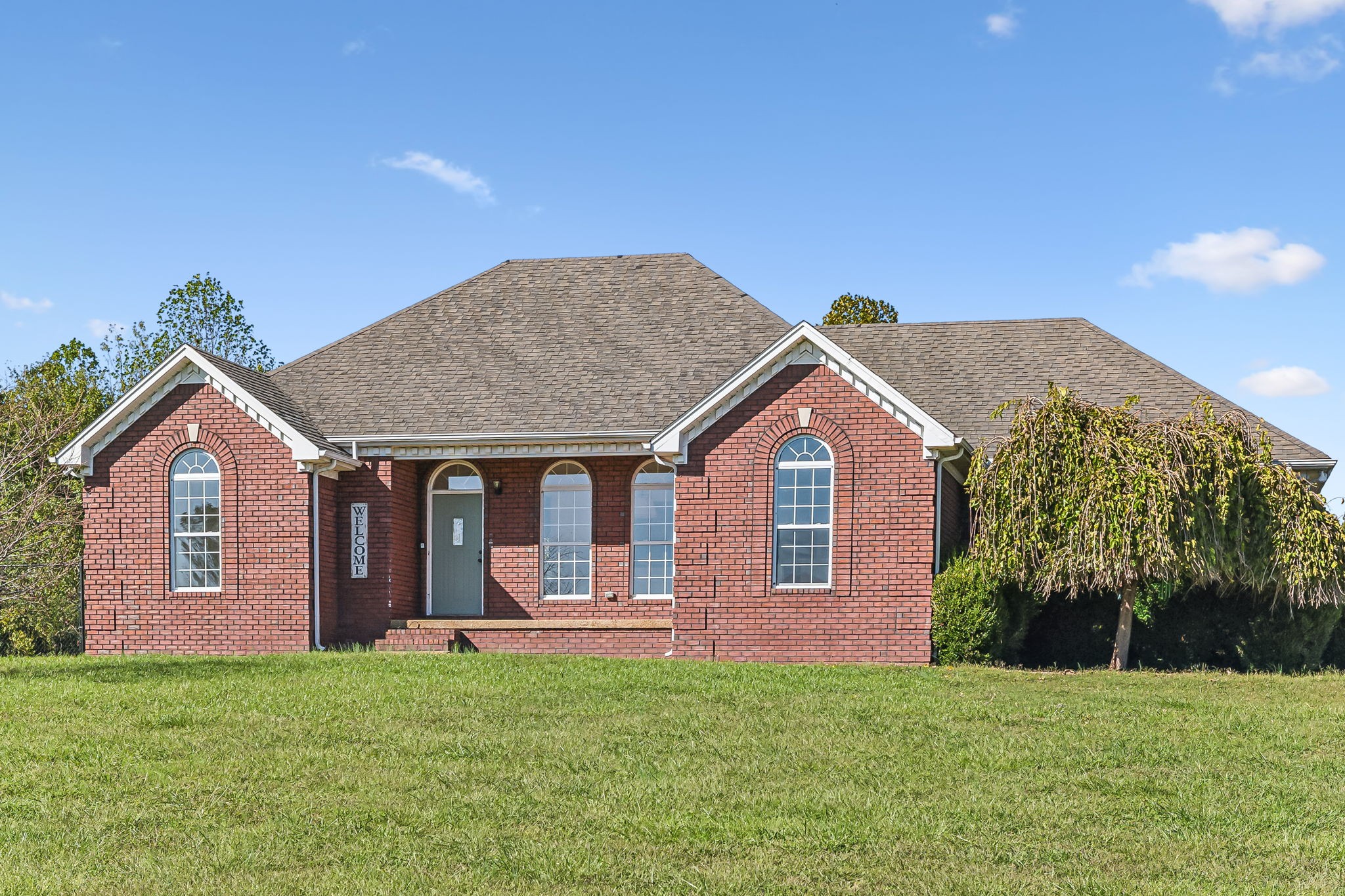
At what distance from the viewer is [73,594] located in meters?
27.4

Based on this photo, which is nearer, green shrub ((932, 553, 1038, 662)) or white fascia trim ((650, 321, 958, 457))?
green shrub ((932, 553, 1038, 662))

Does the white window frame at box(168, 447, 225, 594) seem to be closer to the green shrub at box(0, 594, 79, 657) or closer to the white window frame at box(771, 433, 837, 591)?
the white window frame at box(771, 433, 837, 591)

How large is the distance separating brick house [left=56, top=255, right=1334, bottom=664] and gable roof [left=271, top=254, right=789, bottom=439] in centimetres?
6

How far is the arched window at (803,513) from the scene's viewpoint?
60.4ft

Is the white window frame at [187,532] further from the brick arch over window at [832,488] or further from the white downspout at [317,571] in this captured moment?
the brick arch over window at [832,488]

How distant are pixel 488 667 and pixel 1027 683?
663 cm

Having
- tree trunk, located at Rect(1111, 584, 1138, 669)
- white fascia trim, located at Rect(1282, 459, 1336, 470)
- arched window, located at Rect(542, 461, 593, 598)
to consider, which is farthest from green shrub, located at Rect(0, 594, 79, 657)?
white fascia trim, located at Rect(1282, 459, 1336, 470)

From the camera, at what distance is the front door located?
21.1 meters

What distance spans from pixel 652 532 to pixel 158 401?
783 cm

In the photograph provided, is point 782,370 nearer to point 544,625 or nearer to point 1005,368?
point 544,625

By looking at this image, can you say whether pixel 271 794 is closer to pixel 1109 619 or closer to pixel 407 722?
pixel 407 722

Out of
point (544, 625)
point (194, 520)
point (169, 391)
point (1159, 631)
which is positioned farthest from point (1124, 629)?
point (169, 391)

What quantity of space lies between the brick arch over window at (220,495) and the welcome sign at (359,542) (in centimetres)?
165

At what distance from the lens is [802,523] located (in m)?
18.5
